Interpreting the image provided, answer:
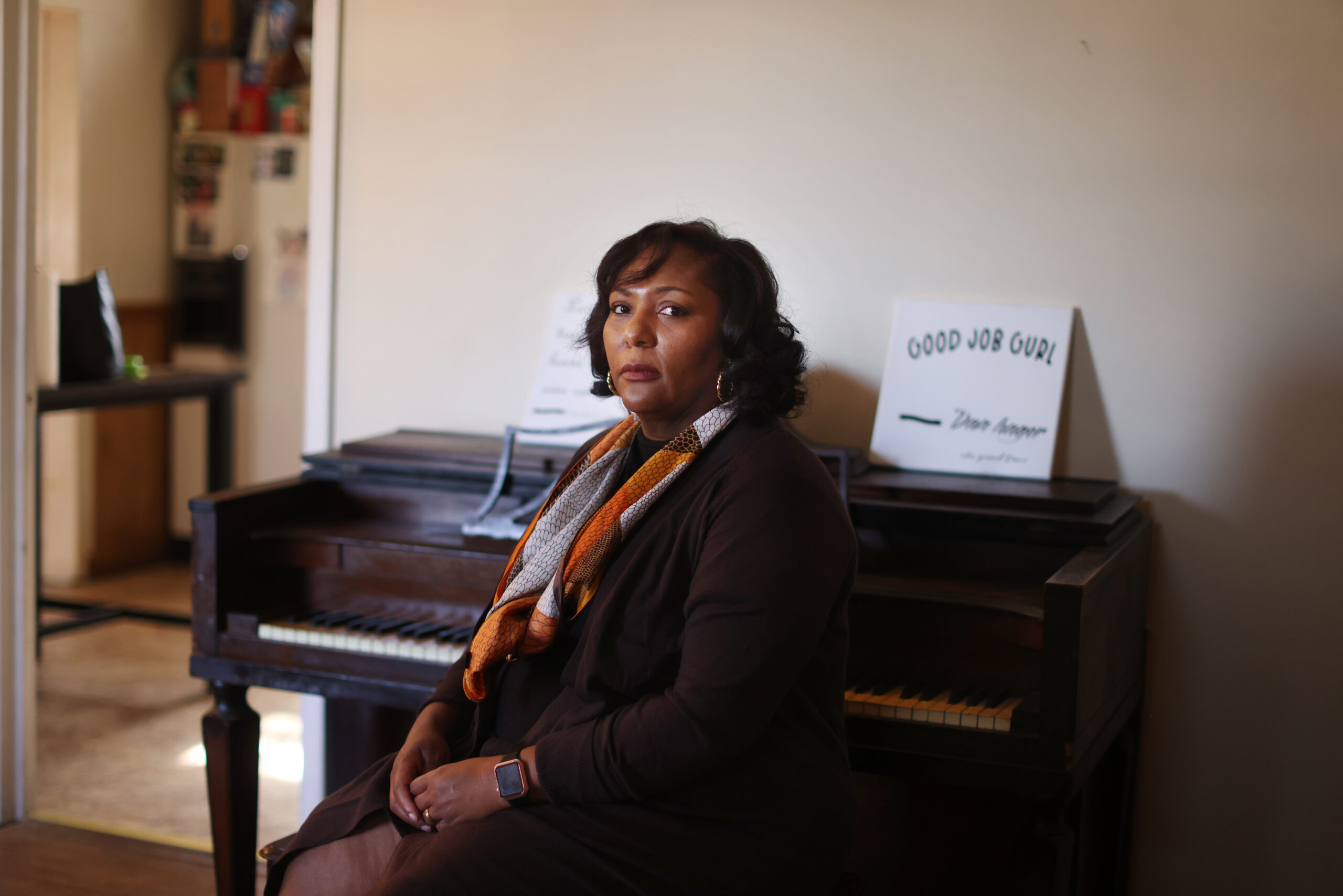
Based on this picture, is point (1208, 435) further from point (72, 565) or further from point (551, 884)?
point (72, 565)

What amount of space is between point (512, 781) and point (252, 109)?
175 inches

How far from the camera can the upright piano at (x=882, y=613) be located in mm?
1719

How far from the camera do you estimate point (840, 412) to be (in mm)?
2348

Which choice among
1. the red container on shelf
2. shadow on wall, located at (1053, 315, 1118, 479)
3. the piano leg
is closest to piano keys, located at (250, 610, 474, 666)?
the piano leg

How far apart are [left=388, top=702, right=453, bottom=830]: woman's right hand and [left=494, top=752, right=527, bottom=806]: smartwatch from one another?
0.16 metres

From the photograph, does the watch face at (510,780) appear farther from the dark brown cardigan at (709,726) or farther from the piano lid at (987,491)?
the piano lid at (987,491)

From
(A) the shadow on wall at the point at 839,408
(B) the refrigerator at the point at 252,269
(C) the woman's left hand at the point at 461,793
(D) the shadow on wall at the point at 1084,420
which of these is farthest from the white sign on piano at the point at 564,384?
(B) the refrigerator at the point at 252,269

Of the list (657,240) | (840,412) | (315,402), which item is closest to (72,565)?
(315,402)

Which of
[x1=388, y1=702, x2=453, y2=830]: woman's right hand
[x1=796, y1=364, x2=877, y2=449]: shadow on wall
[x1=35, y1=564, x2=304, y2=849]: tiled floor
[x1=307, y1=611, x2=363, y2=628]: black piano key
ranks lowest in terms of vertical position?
[x1=35, y1=564, x2=304, y2=849]: tiled floor

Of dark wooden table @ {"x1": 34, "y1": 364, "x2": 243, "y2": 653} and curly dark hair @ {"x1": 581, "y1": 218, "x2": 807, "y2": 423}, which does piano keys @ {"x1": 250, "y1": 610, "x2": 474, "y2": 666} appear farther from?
dark wooden table @ {"x1": 34, "y1": 364, "x2": 243, "y2": 653}

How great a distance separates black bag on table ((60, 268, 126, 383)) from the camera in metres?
3.54

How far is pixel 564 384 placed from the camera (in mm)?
2475

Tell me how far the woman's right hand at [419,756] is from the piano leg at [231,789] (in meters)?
0.68

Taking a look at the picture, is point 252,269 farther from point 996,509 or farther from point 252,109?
point 996,509
